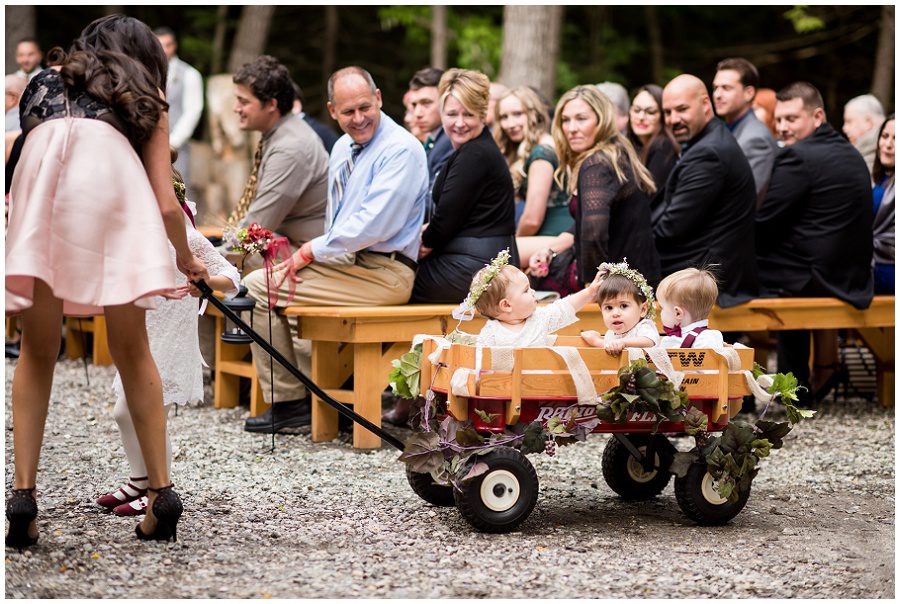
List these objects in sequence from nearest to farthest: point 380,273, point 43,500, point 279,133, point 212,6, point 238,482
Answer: point 43,500 → point 238,482 → point 380,273 → point 279,133 → point 212,6

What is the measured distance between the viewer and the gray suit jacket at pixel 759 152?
24.0 feet

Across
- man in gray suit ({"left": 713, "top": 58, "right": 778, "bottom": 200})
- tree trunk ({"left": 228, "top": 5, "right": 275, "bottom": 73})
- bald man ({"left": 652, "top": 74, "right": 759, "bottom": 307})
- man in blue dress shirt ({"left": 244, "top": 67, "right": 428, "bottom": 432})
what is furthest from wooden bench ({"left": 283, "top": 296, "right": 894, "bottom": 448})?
tree trunk ({"left": 228, "top": 5, "right": 275, "bottom": 73})

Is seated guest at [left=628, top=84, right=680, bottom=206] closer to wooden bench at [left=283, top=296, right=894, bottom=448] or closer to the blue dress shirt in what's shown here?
wooden bench at [left=283, top=296, right=894, bottom=448]

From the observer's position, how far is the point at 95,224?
363 cm

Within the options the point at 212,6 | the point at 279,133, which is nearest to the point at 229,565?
the point at 279,133

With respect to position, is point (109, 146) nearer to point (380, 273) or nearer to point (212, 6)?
point (380, 273)

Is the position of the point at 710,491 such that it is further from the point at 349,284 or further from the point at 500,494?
the point at 349,284

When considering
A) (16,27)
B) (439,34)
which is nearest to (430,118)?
(16,27)

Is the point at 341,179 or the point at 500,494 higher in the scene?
the point at 341,179

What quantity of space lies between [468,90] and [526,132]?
1.33m

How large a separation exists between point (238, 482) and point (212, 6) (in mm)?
16930

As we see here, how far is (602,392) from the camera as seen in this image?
14.4 ft

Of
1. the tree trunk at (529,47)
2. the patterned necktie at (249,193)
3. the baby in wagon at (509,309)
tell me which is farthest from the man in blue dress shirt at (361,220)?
the tree trunk at (529,47)

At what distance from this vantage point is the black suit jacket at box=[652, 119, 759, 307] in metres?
6.52
